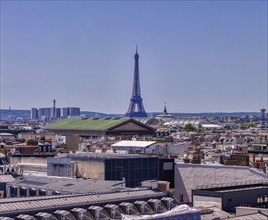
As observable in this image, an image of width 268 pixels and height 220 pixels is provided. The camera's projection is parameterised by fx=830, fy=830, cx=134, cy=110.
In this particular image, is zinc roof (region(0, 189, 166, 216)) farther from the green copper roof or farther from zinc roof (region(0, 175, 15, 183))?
the green copper roof

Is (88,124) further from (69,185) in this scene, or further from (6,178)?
(69,185)

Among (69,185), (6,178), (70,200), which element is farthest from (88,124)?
(70,200)

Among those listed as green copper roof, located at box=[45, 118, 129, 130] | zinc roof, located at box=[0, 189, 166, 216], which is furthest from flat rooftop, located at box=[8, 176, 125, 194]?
green copper roof, located at box=[45, 118, 129, 130]

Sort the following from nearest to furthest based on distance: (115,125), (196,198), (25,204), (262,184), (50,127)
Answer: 1. (25,204)
2. (196,198)
3. (262,184)
4. (115,125)
5. (50,127)

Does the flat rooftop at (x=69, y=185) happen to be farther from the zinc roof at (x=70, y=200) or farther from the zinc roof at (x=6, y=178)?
the zinc roof at (x=70, y=200)

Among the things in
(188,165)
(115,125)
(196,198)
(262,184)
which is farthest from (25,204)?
(115,125)

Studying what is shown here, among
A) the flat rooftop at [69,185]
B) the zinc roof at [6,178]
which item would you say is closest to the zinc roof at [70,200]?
the flat rooftop at [69,185]

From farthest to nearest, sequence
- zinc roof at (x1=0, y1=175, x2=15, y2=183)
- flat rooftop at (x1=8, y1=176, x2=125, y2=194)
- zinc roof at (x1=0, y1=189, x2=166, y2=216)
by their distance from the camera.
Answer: zinc roof at (x1=0, y1=175, x2=15, y2=183) → flat rooftop at (x1=8, y1=176, x2=125, y2=194) → zinc roof at (x1=0, y1=189, x2=166, y2=216)

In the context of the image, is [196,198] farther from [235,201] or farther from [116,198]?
[116,198]
